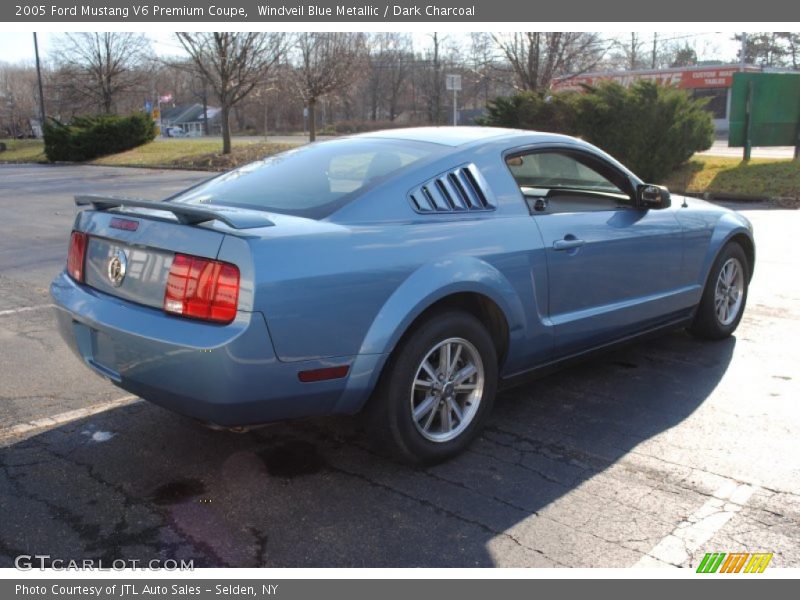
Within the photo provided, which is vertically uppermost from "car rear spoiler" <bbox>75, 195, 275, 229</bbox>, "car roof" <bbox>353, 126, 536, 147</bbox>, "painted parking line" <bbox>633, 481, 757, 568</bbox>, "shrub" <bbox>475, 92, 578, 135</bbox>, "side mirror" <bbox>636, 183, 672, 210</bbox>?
"shrub" <bbox>475, 92, 578, 135</bbox>

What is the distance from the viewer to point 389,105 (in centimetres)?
8100

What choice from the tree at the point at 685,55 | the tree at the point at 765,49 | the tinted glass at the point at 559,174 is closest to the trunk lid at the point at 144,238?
the tinted glass at the point at 559,174

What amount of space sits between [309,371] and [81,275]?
140 cm

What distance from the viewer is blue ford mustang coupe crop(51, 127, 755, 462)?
3061 mm

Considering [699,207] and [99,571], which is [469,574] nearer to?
[99,571]

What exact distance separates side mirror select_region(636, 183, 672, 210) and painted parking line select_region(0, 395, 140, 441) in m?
3.33

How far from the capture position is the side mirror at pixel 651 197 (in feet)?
15.6

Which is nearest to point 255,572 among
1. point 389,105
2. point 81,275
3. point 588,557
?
point 588,557

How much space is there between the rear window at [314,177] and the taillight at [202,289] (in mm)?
586

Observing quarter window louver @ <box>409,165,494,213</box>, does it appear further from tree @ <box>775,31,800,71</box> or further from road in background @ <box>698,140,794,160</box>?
tree @ <box>775,31,800,71</box>

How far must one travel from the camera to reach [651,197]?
4.75m

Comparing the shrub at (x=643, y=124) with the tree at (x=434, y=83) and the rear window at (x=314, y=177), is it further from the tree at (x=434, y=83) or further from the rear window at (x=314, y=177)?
the tree at (x=434, y=83)

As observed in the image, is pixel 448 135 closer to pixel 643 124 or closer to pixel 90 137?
pixel 643 124

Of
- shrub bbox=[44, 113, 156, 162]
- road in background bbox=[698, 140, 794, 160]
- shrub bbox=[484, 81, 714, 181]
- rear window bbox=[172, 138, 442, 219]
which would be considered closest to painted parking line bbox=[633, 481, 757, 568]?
rear window bbox=[172, 138, 442, 219]
